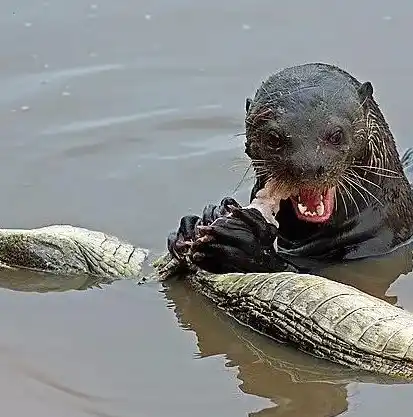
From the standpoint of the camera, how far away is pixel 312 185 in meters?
5.20

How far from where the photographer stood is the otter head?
523 cm

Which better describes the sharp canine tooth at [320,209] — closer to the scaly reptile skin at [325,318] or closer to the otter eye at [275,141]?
the otter eye at [275,141]

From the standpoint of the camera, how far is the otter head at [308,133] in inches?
206

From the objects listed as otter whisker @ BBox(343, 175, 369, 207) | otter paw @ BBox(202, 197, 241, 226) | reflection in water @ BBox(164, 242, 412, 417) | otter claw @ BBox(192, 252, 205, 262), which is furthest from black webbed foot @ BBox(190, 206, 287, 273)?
otter whisker @ BBox(343, 175, 369, 207)

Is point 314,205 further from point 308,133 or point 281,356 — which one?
point 281,356

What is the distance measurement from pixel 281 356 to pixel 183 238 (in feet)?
2.64

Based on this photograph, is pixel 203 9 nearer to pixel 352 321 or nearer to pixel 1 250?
pixel 1 250

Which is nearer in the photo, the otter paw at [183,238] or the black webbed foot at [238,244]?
the black webbed foot at [238,244]

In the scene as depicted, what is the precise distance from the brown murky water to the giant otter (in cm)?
23

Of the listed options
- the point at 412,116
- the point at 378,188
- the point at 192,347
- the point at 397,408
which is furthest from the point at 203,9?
the point at 397,408

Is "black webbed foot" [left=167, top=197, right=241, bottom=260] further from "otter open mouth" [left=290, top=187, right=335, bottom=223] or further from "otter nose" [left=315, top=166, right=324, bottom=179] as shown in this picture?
"otter nose" [left=315, top=166, right=324, bottom=179]

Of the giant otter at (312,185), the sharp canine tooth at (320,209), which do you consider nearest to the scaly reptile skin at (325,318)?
the giant otter at (312,185)

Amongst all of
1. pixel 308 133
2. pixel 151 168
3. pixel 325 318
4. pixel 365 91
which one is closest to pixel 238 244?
pixel 308 133

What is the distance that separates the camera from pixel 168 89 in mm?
8047
